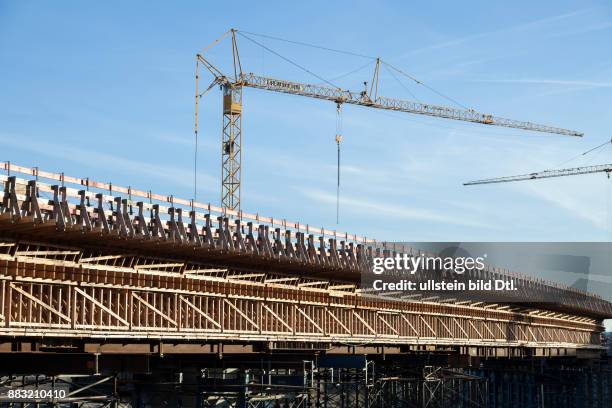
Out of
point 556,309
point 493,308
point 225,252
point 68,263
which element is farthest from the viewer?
point 556,309

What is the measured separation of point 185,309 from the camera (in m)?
49.2

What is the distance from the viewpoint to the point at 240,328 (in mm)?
52406

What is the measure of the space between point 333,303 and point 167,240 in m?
18.5

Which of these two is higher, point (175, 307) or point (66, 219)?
point (66, 219)

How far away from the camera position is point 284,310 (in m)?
57.9

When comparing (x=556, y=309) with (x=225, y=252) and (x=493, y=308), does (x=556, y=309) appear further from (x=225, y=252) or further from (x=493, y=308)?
(x=225, y=252)

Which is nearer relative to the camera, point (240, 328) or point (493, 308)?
point (240, 328)

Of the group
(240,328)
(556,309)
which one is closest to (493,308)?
(556,309)

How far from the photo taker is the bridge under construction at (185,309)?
4056 centimetres

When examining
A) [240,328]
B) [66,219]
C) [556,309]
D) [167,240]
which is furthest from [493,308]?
[66,219]

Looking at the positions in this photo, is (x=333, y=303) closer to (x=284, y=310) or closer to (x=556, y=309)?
(x=284, y=310)

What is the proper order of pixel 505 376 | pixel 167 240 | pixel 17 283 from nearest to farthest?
pixel 17 283, pixel 167 240, pixel 505 376

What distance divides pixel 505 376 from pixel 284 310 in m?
67.5

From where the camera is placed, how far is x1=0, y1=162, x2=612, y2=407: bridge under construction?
40562 mm
